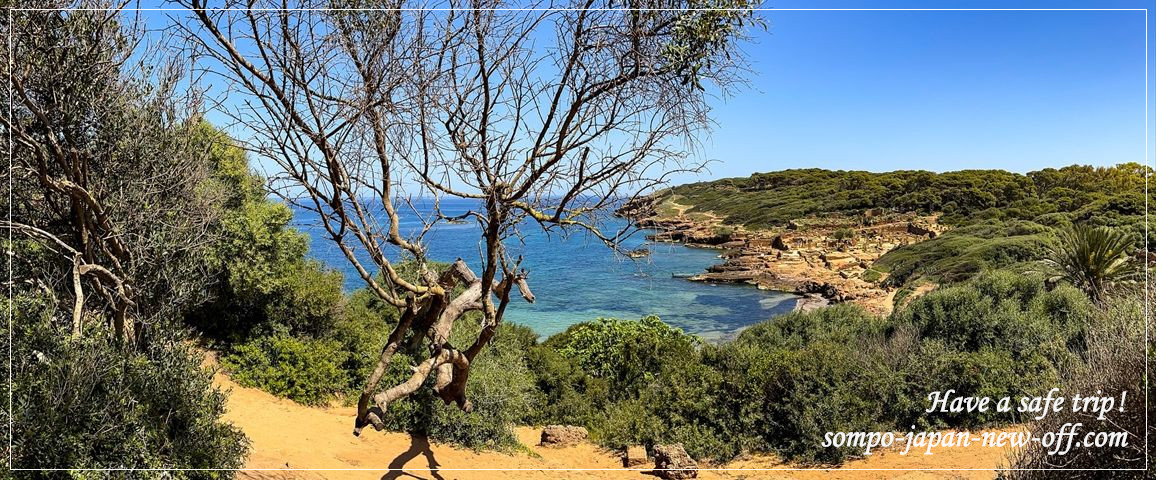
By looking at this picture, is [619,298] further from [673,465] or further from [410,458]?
[410,458]

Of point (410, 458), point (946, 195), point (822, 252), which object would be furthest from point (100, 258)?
point (946, 195)

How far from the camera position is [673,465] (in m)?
7.79

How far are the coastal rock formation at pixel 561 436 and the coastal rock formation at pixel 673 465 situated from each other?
2.35 m

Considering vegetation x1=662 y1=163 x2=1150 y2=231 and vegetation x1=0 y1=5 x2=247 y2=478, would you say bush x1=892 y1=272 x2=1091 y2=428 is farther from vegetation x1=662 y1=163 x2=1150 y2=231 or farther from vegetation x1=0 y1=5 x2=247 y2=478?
vegetation x1=662 y1=163 x2=1150 y2=231

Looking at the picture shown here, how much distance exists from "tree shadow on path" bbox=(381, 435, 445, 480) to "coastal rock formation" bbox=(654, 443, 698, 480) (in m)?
2.60

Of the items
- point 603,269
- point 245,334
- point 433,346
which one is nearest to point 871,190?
point 603,269

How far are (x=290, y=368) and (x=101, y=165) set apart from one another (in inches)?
266

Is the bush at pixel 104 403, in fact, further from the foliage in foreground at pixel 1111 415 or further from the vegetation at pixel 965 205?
the vegetation at pixel 965 205

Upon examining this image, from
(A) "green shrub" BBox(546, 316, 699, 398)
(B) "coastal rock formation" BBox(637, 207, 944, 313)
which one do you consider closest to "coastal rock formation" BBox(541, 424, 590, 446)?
(A) "green shrub" BBox(546, 316, 699, 398)

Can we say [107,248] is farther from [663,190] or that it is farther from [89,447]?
[663,190]

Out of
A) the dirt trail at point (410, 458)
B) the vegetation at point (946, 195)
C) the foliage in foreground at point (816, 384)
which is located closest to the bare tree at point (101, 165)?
the dirt trail at point (410, 458)

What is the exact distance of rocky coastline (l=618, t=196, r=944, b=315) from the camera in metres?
33.0

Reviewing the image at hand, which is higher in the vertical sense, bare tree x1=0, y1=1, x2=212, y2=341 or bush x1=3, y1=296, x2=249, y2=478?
bare tree x1=0, y1=1, x2=212, y2=341

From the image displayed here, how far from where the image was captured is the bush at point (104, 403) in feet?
13.8
